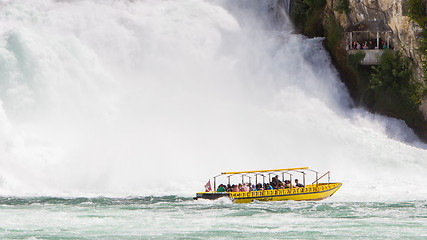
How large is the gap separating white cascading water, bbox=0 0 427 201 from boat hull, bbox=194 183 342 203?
1067 millimetres

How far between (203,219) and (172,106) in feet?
56.4

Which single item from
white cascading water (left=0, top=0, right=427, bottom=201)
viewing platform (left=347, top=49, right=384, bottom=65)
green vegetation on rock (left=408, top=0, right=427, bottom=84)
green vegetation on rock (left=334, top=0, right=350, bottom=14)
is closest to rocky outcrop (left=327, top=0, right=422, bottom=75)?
green vegetation on rock (left=334, top=0, right=350, bottom=14)

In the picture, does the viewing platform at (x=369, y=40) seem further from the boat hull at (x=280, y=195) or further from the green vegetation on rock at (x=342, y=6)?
the boat hull at (x=280, y=195)

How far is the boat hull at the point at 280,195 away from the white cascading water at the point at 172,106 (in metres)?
1.07

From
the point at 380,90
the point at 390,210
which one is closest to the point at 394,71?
the point at 380,90

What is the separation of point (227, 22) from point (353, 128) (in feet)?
38.5

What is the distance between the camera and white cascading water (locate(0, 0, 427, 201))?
3966 cm

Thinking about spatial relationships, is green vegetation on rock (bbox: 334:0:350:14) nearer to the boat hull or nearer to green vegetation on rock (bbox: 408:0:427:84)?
green vegetation on rock (bbox: 408:0:427:84)

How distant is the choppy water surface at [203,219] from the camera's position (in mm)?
25984

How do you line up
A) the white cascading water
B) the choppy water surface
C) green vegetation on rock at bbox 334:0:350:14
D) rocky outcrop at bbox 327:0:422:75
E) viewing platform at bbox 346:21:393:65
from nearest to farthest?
the choppy water surface, the white cascading water, rocky outcrop at bbox 327:0:422:75, viewing platform at bbox 346:21:393:65, green vegetation on rock at bbox 334:0:350:14

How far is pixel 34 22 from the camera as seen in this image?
47.3 m

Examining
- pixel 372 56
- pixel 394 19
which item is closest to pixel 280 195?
pixel 394 19

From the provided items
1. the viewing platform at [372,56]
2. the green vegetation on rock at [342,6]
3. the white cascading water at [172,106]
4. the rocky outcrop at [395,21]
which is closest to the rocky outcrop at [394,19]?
the rocky outcrop at [395,21]

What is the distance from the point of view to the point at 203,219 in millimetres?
28984
